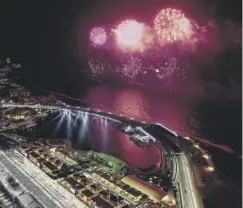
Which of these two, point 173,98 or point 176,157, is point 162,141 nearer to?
point 176,157

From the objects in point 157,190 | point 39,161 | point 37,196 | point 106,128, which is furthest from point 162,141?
point 37,196

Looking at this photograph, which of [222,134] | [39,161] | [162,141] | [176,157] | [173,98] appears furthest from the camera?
[173,98]

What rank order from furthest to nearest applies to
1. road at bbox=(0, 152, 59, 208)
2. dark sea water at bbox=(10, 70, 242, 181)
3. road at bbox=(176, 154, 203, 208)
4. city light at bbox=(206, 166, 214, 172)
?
dark sea water at bbox=(10, 70, 242, 181) → city light at bbox=(206, 166, 214, 172) → road at bbox=(176, 154, 203, 208) → road at bbox=(0, 152, 59, 208)

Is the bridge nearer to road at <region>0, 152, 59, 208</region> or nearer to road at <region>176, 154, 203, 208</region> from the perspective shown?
Result: road at <region>176, 154, 203, 208</region>

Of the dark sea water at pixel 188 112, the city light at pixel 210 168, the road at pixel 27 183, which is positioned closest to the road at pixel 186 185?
the city light at pixel 210 168

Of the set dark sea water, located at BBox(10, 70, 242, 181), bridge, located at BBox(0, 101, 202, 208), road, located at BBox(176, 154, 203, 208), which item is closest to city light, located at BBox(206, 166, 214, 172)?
dark sea water, located at BBox(10, 70, 242, 181)

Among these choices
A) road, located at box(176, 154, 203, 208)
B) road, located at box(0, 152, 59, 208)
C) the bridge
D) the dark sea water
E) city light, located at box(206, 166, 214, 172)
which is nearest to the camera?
road, located at box(0, 152, 59, 208)

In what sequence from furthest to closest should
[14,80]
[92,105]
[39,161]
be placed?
1. [14,80]
2. [92,105]
3. [39,161]

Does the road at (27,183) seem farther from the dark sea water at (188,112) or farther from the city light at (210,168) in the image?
the dark sea water at (188,112)

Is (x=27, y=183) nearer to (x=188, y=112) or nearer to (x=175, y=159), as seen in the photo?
(x=175, y=159)

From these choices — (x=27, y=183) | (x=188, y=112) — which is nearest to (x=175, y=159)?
(x=27, y=183)

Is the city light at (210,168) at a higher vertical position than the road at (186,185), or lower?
higher
